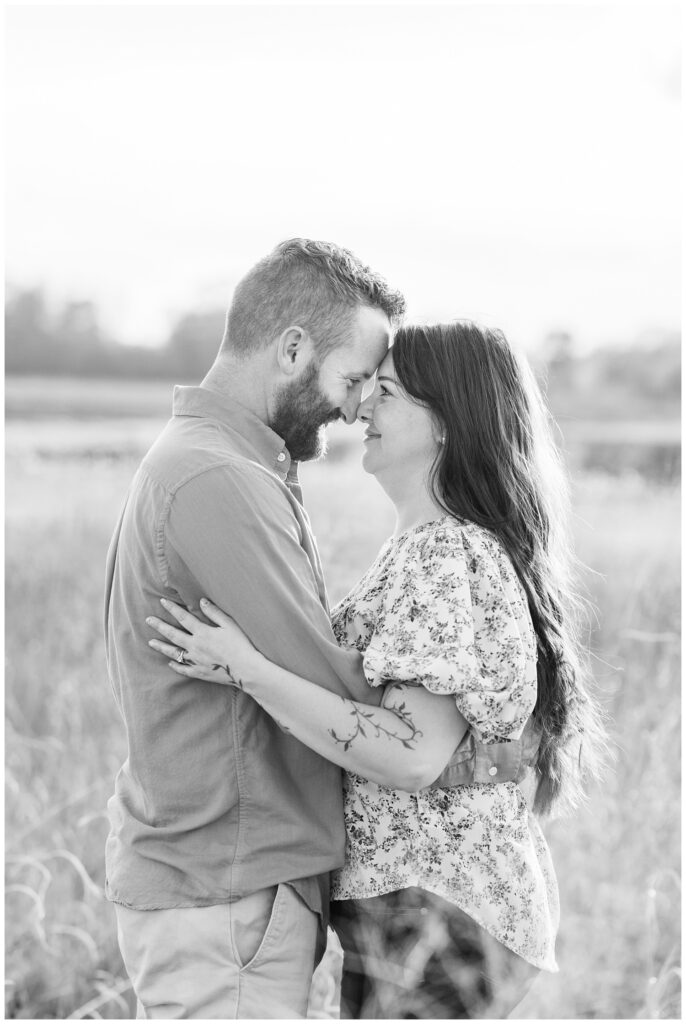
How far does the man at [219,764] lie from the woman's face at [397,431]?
0.24m

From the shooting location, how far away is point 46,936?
351 centimetres

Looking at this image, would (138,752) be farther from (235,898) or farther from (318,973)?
(318,973)

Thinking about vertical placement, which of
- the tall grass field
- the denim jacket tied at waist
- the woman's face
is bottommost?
the tall grass field

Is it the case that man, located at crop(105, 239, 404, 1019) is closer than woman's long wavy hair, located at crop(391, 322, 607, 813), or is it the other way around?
man, located at crop(105, 239, 404, 1019)

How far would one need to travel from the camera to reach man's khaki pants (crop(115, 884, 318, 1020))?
1.87 meters

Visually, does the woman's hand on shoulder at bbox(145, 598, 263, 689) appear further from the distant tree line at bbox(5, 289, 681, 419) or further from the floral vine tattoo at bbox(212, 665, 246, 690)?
the distant tree line at bbox(5, 289, 681, 419)

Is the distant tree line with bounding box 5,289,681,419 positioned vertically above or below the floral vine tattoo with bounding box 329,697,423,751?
below

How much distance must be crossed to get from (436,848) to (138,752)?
0.60 m

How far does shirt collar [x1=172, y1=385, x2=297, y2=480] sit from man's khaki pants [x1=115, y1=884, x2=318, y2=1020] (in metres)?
0.83

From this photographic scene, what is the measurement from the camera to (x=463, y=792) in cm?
204

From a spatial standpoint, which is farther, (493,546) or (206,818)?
(493,546)

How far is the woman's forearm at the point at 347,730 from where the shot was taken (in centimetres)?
182

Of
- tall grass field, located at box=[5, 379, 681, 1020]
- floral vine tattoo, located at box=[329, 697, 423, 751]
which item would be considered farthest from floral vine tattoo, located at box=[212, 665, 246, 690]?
tall grass field, located at box=[5, 379, 681, 1020]

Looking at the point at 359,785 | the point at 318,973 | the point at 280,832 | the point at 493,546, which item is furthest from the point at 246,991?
the point at 318,973
